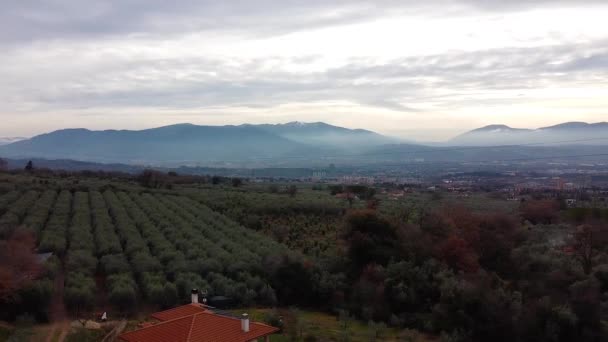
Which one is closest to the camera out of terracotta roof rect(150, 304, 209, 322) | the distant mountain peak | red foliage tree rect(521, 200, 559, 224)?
terracotta roof rect(150, 304, 209, 322)

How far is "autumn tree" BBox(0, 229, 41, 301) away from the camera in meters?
17.5

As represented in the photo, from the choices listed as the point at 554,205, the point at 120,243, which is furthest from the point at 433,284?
the point at 554,205

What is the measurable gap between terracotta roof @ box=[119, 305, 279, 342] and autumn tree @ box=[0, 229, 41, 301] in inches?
231

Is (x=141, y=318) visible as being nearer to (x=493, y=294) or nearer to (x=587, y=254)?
(x=493, y=294)

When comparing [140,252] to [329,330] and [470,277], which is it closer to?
[329,330]

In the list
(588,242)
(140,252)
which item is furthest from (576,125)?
(140,252)

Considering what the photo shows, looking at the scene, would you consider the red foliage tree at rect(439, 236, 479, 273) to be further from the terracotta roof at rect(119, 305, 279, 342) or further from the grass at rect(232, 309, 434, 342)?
the terracotta roof at rect(119, 305, 279, 342)

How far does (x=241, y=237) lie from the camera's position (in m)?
28.6

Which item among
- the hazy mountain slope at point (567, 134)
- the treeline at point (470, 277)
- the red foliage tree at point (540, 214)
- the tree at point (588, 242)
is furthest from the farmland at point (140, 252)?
the hazy mountain slope at point (567, 134)

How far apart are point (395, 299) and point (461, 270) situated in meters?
3.67

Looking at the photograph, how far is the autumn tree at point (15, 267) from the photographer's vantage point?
17484mm

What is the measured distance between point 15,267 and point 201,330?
28.7 ft

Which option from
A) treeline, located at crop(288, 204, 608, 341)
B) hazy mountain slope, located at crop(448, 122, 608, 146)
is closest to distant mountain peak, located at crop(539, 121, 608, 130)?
hazy mountain slope, located at crop(448, 122, 608, 146)

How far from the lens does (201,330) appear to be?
541 inches
